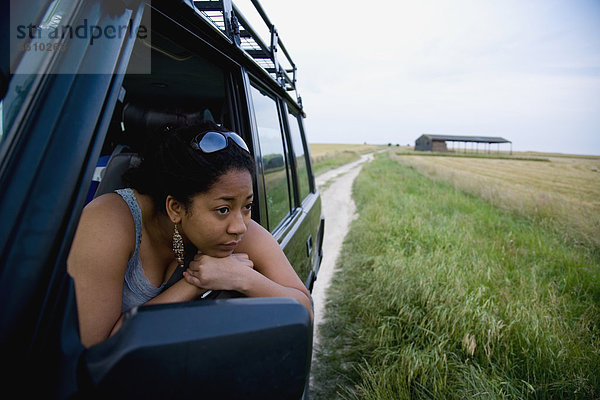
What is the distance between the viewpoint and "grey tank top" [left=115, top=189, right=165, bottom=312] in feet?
3.48

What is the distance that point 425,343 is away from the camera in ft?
8.96

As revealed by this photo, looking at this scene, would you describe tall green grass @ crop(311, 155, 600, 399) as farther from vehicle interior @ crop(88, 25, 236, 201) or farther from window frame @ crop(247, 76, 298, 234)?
vehicle interior @ crop(88, 25, 236, 201)

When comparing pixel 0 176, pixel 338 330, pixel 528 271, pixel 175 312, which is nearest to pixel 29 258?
pixel 0 176

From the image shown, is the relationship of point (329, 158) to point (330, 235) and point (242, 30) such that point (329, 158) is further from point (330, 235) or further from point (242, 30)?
point (242, 30)

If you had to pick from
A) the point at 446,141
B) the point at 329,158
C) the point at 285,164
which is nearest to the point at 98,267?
the point at 285,164

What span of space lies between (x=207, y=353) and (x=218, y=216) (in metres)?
0.56

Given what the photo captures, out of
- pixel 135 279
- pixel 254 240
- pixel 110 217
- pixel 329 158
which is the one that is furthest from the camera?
pixel 329 158

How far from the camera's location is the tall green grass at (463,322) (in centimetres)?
225

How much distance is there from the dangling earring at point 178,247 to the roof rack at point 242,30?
751mm

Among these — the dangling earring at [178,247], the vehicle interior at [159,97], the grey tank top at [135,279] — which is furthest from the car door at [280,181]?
the grey tank top at [135,279]

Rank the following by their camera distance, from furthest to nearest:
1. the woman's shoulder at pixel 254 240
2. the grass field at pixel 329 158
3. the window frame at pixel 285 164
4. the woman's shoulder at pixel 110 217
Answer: the grass field at pixel 329 158, the window frame at pixel 285 164, the woman's shoulder at pixel 254 240, the woman's shoulder at pixel 110 217

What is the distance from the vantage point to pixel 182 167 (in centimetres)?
111

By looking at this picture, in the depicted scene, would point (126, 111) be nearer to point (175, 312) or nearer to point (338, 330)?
point (175, 312)

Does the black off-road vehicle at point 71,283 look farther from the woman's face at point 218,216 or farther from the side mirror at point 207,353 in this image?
the woman's face at point 218,216
